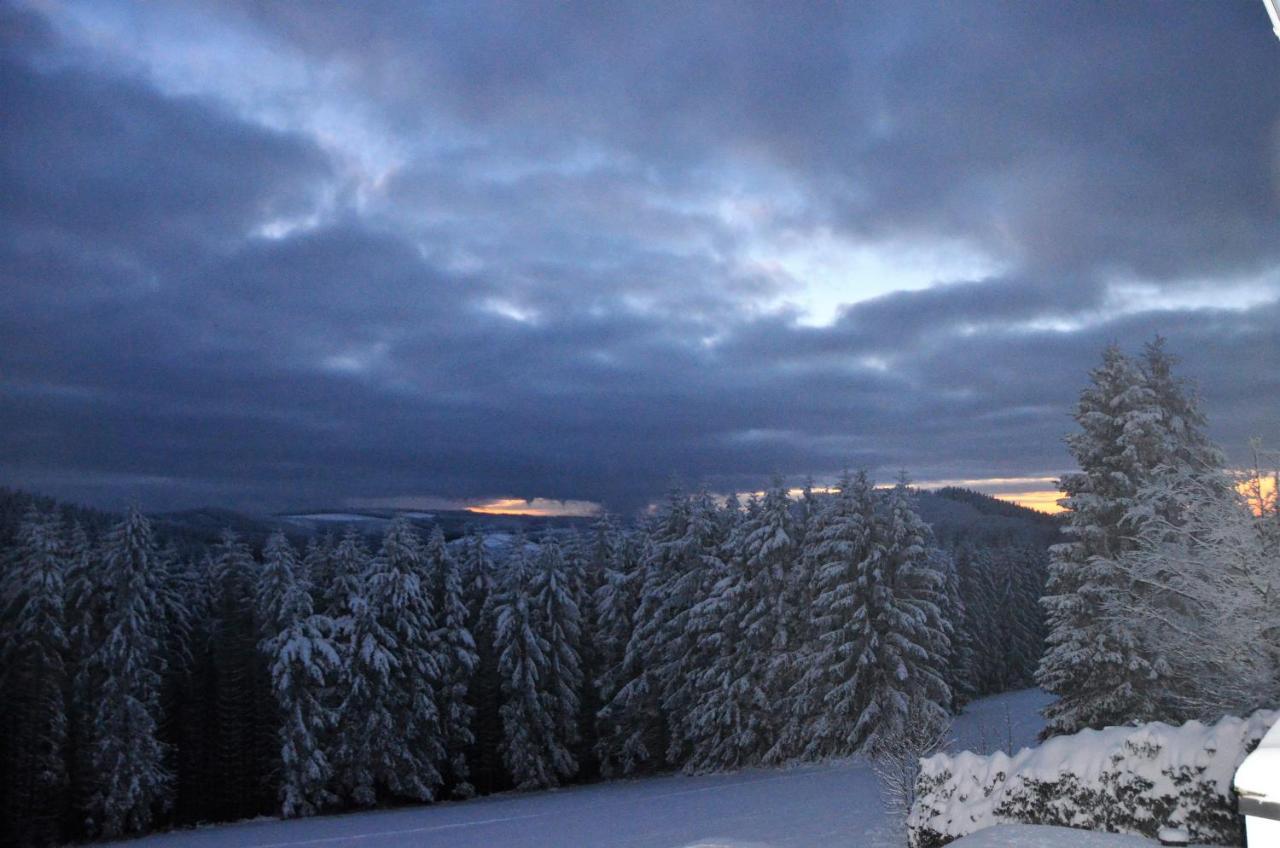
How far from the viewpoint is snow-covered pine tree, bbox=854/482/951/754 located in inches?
1400

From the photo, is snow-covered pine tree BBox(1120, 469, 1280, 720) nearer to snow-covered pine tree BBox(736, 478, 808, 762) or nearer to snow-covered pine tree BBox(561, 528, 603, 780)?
snow-covered pine tree BBox(736, 478, 808, 762)

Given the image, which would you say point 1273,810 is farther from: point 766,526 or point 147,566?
point 147,566

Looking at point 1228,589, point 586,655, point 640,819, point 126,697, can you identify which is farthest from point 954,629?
point 126,697

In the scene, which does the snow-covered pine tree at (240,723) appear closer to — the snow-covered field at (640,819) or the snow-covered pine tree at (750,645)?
the snow-covered field at (640,819)

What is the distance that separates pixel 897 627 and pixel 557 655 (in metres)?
16.8

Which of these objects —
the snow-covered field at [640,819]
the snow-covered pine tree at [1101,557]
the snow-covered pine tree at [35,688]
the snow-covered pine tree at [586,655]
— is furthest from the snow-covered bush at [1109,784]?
the snow-covered pine tree at [586,655]

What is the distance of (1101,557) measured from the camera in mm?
24688

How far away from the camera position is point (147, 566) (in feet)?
126

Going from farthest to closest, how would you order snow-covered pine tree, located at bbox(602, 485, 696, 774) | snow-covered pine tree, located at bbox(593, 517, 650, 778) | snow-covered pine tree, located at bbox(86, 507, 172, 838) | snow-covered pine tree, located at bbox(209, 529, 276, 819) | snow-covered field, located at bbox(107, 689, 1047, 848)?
snow-covered pine tree, located at bbox(593, 517, 650, 778) < snow-covered pine tree, located at bbox(602, 485, 696, 774) < snow-covered pine tree, located at bbox(209, 529, 276, 819) < snow-covered pine tree, located at bbox(86, 507, 172, 838) < snow-covered field, located at bbox(107, 689, 1047, 848)

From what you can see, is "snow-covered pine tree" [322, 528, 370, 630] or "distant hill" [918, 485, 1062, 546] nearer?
"snow-covered pine tree" [322, 528, 370, 630]

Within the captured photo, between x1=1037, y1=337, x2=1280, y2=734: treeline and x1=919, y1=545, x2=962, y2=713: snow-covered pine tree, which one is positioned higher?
x1=1037, y1=337, x2=1280, y2=734: treeline

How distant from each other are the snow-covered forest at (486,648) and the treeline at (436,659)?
0.12m

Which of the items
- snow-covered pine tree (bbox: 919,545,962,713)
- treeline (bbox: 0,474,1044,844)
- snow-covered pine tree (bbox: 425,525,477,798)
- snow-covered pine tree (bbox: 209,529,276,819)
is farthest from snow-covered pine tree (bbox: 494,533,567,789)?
snow-covered pine tree (bbox: 919,545,962,713)

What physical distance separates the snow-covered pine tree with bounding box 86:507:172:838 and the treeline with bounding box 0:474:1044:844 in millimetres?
97
